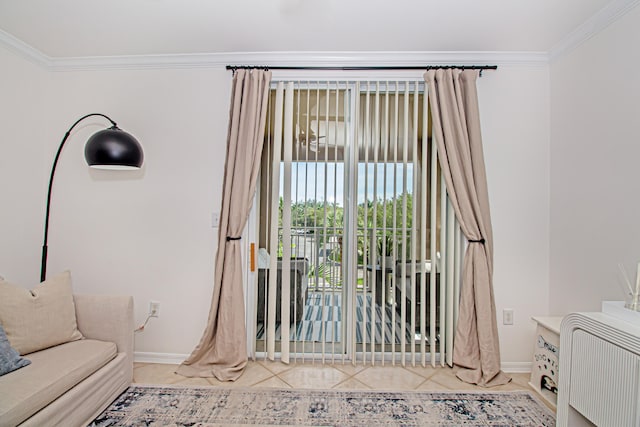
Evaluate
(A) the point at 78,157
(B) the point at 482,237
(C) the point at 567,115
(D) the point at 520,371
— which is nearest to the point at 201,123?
(A) the point at 78,157

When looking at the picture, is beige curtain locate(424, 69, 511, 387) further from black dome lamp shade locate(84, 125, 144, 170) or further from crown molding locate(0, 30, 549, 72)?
black dome lamp shade locate(84, 125, 144, 170)

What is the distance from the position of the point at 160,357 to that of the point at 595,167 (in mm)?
3646

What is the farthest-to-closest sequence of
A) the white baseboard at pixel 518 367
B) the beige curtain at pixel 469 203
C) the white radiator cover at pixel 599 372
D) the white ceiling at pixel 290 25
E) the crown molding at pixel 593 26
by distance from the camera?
the white baseboard at pixel 518 367
the beige curtain at pixel 469 203
the white ceiling at pixel 290 25
the crown molding at pixel 593 26
the white radiator cover at pixel 599 372

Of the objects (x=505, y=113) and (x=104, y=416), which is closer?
(x=104, y=416)

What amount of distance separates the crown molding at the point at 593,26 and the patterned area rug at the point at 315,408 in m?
2.57

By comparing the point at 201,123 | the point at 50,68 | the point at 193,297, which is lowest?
the point at 193,297

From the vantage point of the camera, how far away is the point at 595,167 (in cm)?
195

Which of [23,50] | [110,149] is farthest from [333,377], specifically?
[23,50]

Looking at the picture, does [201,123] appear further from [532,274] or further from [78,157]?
[532,274]

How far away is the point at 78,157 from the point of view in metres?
2.54

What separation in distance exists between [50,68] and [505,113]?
401cm

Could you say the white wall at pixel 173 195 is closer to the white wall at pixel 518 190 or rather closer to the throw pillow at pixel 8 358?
the white wall at pixel 518 190

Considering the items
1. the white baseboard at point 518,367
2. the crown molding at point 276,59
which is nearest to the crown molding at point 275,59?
the crown molding at point 276,59

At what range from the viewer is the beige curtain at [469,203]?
2195mm
